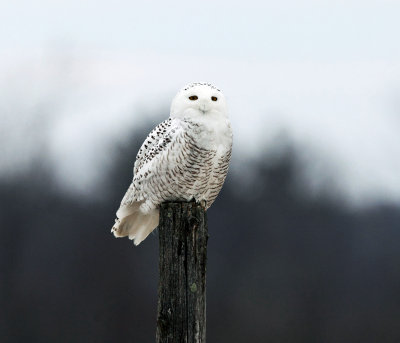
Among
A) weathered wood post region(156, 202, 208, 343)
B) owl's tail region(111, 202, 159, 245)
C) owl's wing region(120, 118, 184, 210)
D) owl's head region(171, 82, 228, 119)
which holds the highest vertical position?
owl's head region(171, 82, 228, 119)

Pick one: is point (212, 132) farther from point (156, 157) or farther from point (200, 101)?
point (156, 157)

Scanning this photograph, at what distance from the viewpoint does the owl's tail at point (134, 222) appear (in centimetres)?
562

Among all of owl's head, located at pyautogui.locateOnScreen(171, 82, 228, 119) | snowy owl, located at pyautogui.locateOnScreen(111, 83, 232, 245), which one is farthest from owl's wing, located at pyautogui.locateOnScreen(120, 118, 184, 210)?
owl's head, located at pyautogui.locateOnScreen(171, 82, 228, 119)

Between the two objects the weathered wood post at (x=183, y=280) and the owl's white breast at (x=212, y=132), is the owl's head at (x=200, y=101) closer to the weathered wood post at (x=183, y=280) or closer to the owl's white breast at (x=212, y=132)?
the owl's white breast at (x=212, y=132)

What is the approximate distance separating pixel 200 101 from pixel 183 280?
1.06 meters

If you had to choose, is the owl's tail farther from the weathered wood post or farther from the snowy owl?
the weathered wood post

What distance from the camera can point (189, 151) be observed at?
502 cm

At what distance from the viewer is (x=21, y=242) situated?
20.1m

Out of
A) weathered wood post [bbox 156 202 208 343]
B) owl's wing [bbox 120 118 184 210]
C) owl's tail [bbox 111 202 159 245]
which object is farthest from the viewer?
owl's tail [bbox 111 202 159 245]

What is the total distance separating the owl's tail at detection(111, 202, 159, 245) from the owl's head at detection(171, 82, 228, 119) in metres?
0.83

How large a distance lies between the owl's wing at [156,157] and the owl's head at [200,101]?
0.11 m

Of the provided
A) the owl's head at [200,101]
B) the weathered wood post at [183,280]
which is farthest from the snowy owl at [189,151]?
the weathered wood post at [183,280]

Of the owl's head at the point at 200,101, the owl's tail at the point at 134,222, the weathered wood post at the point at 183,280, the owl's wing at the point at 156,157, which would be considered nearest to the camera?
the weathered wood post at the point at 183,280

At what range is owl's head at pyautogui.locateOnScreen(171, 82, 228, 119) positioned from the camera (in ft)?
16.4
